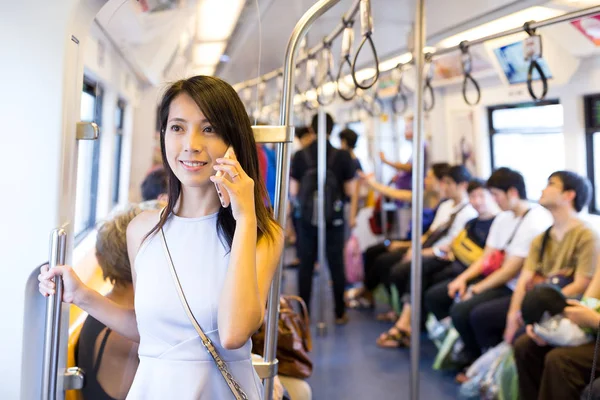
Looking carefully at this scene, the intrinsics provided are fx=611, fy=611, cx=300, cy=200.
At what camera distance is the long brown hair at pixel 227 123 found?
1.29 metres

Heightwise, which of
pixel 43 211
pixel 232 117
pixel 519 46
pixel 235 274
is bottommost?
pixel 235 274

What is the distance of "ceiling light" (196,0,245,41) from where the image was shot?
1.85m

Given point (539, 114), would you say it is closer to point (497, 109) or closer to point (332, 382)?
point (497, 109)

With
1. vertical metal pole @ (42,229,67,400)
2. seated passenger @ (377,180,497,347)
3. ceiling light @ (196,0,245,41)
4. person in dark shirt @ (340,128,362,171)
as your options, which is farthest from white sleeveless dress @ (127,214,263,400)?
person in dark shirt @ (340,128,362,171)

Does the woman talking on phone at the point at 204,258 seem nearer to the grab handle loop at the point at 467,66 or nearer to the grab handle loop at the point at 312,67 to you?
the grab handle loop at the point at 467,66

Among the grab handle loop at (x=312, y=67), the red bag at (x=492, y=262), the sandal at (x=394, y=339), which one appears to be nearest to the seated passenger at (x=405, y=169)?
the sandal at (x=394, y=339)

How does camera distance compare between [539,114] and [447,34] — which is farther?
[447,34]

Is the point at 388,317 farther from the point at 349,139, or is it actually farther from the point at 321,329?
the point at 349,139

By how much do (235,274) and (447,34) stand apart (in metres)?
1.94

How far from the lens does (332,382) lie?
357 centimetres

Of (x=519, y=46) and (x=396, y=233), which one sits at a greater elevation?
(x=519, y=46)

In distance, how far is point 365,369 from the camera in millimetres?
3807

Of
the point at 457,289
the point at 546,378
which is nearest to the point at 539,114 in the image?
the point at 546,378

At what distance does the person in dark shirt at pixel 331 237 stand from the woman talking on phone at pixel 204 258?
3.41m
